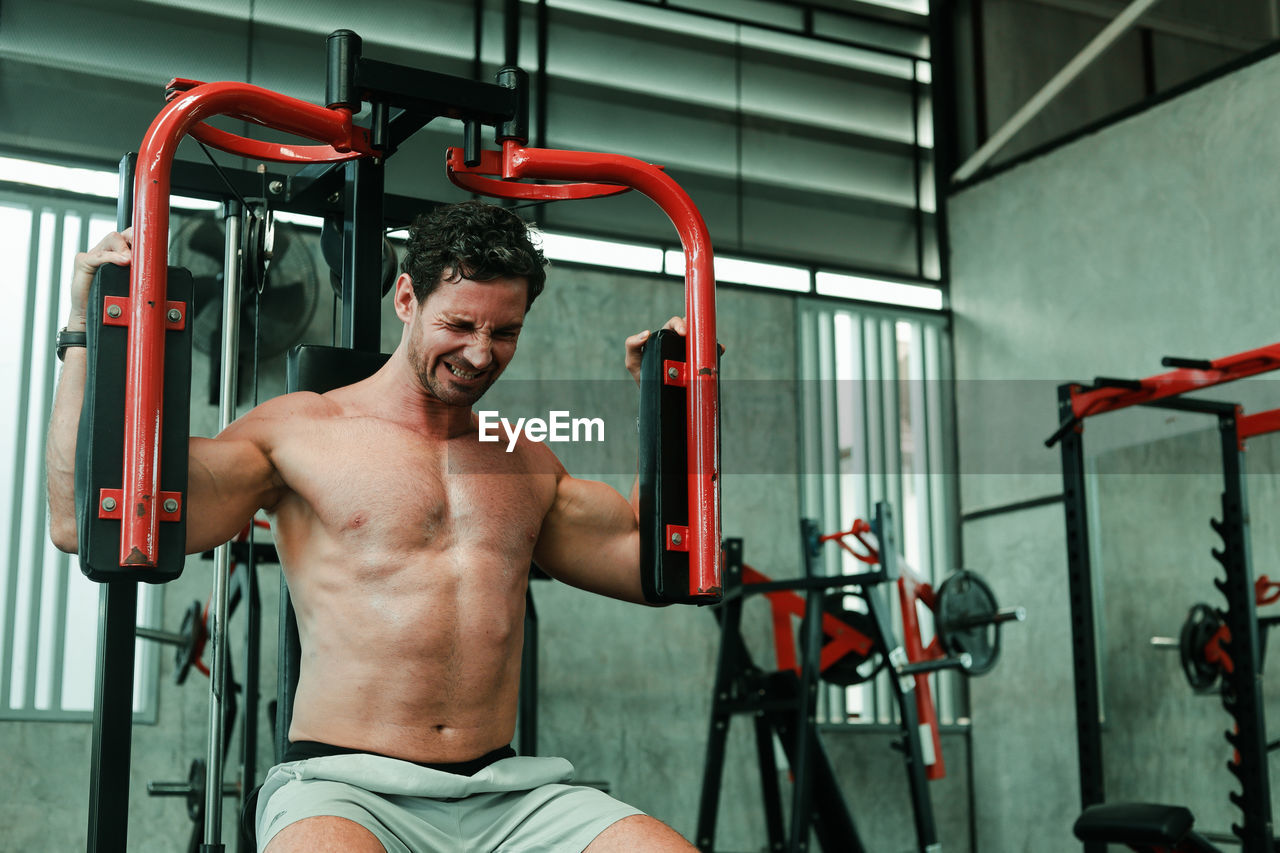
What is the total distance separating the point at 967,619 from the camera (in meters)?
5.02

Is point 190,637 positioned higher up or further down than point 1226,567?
further down

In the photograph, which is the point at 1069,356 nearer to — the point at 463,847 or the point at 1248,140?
the point at 1248,140

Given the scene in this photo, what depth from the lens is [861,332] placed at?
6492 mm

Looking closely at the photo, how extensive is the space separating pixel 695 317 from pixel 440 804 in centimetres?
77

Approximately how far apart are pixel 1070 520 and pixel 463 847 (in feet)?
10.3

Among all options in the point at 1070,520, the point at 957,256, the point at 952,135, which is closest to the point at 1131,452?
the point at 1070,520

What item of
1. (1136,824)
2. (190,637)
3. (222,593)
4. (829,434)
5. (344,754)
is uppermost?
(829,434)

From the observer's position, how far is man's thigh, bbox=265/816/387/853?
5.32 ft

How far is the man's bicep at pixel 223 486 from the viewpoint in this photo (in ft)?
5.86

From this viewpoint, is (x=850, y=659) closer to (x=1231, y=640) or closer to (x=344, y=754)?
(x=1231, y=640)

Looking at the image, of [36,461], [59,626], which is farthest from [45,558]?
[36,461]

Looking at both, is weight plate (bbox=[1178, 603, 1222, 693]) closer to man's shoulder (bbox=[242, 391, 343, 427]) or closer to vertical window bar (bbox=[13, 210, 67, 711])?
man's shoulder (bbox=[242, 391, 343, 427])

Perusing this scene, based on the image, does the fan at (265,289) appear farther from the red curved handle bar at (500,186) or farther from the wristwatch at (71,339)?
the wristwatch at (71,339)

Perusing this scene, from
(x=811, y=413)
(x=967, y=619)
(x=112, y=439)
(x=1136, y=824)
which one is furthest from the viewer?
(x=811, y=413)
